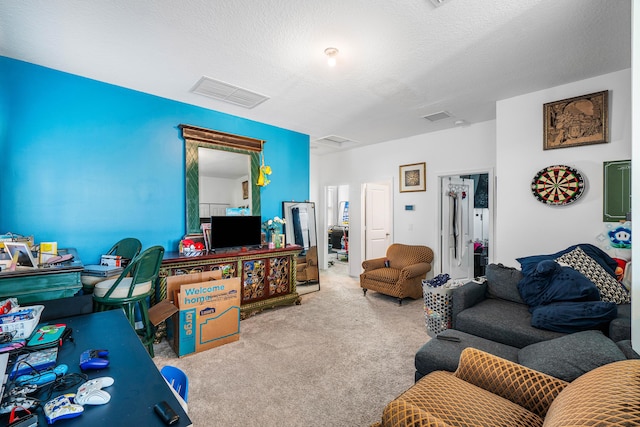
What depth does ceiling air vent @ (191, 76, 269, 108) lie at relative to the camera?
3035 mm

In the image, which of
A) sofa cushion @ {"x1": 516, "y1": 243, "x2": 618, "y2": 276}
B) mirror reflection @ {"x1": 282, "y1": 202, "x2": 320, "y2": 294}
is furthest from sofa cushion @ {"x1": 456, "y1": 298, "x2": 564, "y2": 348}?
mirror reflection @ {"x1": 282, "y1": 202, "x2": 320, "y2": 294}

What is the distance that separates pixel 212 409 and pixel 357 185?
4.70 m

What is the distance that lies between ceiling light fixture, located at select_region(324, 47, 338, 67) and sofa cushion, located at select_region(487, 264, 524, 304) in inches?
102

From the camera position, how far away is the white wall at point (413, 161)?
4.39 metres

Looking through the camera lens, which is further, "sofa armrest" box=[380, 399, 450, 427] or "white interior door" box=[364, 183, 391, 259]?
"white interior door" box=[364, 183, 391, 259]

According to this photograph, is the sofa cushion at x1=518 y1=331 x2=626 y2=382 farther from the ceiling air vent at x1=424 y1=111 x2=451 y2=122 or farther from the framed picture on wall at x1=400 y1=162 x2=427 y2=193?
the framed picture on wall at x1=400 y1=162 x2=427 y2=193

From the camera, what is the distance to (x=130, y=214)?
10.4 ft

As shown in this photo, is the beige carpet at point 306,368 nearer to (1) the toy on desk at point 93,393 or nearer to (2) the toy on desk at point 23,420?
(1) the toy on desk at point 93,393

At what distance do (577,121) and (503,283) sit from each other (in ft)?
6.08

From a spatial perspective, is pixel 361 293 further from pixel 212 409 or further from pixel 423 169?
pixel 212 409

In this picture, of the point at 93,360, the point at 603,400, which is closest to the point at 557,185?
the point at 603,400

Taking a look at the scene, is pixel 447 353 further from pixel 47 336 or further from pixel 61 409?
pixel 47 336

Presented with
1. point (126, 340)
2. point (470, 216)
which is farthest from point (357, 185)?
point (126, 340)

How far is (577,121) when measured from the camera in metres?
2.94
